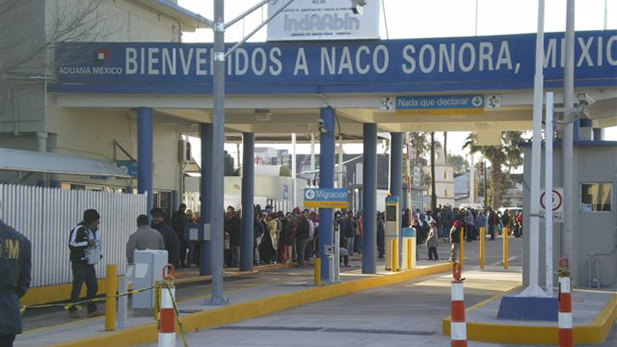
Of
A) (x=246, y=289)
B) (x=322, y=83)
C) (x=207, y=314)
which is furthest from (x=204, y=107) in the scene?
(x=207, y=314)

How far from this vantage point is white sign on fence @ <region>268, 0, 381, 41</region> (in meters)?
23.2

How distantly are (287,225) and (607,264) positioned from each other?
12.9 m

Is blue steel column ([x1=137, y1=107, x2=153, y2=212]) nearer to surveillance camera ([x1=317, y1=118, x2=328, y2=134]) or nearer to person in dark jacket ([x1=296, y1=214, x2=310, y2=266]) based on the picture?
surveillance camera ([x1=317, y1=118, x2=328, y2=134])

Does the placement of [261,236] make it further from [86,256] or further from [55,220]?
[86,256]

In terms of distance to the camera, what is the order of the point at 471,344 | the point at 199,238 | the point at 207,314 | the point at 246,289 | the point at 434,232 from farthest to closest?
the point at 434,232 → the point at 199,238 → the point at 246,289 → the point at 207,314 → the point at 471,344

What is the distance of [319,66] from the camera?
23.4 metres

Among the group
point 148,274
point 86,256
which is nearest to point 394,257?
point 86,256

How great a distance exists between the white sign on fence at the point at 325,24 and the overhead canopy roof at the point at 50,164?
484 centimetres

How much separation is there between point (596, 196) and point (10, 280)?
1675 cm

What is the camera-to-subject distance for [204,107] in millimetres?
24297

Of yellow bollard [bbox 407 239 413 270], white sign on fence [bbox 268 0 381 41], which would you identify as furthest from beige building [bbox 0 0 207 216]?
yellow bollard [bbox 407 239 413 270]

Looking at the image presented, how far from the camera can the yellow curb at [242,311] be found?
13594 millimetres

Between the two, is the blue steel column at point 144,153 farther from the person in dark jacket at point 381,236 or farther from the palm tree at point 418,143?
the palm tree at point 418,143

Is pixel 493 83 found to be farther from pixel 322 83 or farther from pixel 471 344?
pixel 471 344
